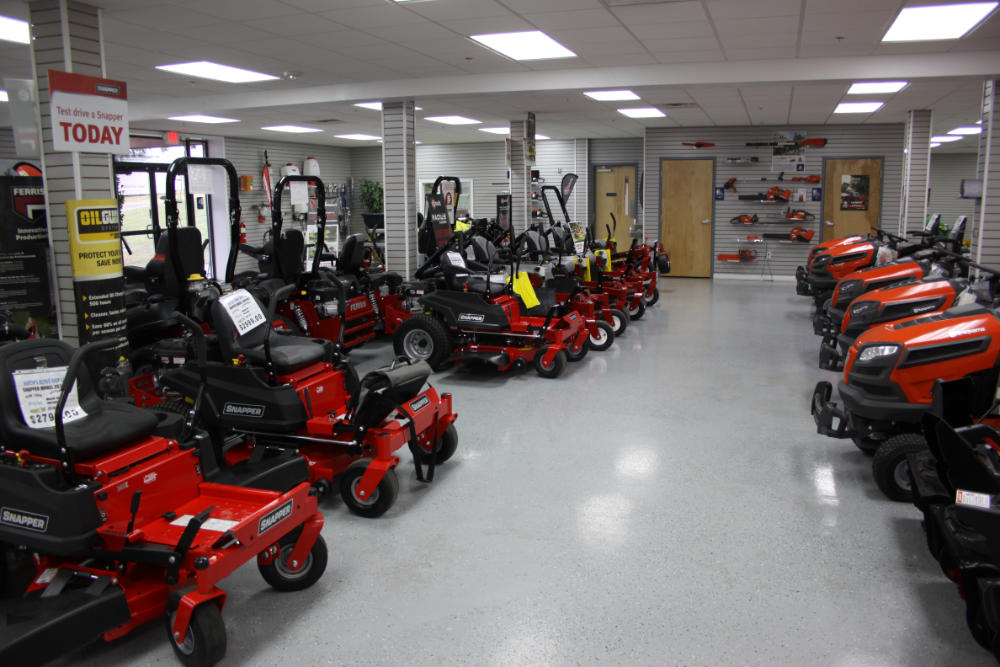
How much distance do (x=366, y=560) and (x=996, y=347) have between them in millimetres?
3287

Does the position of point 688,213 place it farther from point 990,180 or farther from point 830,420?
point 830,420

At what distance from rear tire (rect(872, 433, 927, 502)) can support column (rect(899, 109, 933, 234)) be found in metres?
8.61

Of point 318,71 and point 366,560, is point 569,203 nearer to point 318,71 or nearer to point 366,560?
point 318,71

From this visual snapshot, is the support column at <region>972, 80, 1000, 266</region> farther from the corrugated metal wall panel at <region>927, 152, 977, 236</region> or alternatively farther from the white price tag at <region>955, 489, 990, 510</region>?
the corrugated metal wall panel at <region>927, 152, 977, 236</region>

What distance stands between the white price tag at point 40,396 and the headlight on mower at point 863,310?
499 cm

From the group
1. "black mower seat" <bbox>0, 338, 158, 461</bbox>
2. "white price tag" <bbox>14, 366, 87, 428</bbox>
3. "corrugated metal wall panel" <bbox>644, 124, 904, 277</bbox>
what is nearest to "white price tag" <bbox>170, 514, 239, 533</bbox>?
"black mower seat" <bbox>0, 338, 158, 461</bbox>

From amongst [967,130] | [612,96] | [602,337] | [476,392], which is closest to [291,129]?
[612,96]

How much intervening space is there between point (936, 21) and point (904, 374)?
13.2 ft

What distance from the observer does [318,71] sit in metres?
8.35

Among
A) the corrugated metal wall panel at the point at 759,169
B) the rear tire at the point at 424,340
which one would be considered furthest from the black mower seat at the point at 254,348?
the corrugated metal wall panel at the point at 759,169

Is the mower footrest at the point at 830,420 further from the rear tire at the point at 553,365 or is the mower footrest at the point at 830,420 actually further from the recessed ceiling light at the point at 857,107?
the recessed ceiling light at the point at 857,107

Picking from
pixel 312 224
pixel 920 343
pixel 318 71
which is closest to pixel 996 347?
pixel 920 343

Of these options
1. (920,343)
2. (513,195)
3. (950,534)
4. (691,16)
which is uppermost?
(691,16)

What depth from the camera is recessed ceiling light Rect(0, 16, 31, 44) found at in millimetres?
5672
